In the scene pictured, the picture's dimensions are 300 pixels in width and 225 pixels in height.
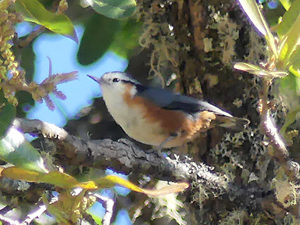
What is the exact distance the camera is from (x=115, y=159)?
60.8 inches

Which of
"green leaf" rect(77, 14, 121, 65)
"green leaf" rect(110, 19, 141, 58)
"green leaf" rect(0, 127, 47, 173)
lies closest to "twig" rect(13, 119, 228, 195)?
"green leaf" rect(0, 127, 47, 173)

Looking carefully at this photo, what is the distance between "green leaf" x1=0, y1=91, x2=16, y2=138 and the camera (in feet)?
3.86

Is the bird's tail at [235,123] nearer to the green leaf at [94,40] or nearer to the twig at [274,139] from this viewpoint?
the twig at [274,139]

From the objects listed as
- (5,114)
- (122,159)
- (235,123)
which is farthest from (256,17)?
(235,123)

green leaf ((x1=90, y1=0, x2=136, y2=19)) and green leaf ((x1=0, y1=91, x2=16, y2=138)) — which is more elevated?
green leaf ((x1=90, y1=0, x2=136, y2=19))

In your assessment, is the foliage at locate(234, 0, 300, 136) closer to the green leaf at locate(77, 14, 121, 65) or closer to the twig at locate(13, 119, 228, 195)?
the twig at locate(13, 119, 228, 195)

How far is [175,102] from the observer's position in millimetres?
2262

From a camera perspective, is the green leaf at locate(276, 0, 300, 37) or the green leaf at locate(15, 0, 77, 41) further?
the green leaf at locate(276, 0, 300, 37)

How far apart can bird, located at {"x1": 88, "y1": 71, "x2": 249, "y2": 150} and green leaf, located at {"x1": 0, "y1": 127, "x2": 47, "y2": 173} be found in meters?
1.03

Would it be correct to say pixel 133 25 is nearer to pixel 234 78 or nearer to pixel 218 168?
pixel 234 78

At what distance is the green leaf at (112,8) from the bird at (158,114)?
0.77 m

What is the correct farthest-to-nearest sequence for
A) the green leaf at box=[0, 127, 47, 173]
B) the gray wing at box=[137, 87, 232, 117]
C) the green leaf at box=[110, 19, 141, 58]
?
1. the green leaf at box=[110, 19, 141, 58]
2. the gray wing at box=[137, 87, 232, 117]
3. the green leaf at box=[0, 127, 47, 173]

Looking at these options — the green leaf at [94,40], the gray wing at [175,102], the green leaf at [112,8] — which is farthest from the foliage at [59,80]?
the green leaf at [94,40]

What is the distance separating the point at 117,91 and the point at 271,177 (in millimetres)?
688
